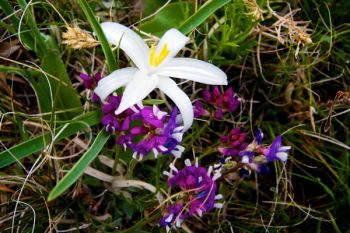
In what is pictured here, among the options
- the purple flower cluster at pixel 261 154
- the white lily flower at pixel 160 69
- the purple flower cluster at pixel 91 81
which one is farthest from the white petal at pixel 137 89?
the purple flower cluster at pixel 261 154

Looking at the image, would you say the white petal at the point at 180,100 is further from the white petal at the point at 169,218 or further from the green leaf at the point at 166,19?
the green leaf at the point at 166,19

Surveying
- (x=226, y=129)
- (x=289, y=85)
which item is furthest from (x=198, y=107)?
(x=289, y=85)

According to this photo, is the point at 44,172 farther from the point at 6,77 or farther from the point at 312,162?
the point at 312,162

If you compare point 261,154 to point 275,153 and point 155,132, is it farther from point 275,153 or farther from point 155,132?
point 155,132

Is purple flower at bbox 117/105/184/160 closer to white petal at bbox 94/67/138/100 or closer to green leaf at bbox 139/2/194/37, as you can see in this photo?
white petal at bbox 94/67/138/100

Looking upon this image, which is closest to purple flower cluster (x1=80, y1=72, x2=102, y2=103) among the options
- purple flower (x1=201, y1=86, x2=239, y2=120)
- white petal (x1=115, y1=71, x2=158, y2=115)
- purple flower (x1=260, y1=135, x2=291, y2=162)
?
white petal (x1=115, y1=71, x2=158, y2=115)

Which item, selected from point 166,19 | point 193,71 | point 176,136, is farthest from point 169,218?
point 166,19
